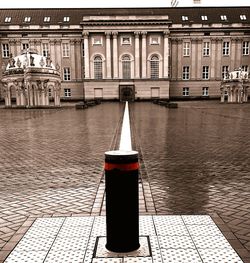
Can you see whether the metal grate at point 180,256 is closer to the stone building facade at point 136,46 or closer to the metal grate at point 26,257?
the metal grate at point 26,257

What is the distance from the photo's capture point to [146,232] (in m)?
4.10

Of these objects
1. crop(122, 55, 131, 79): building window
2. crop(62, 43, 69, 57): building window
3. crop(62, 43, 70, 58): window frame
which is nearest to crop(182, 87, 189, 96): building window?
crop(122, 55, 131, 79): building window

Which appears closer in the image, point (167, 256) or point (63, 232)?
point (167, 256)

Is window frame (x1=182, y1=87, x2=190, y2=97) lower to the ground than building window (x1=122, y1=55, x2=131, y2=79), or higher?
lower

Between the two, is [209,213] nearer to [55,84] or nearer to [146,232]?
Answer: [146,232]

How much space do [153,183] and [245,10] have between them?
75.7m

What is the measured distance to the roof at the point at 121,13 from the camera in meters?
68.9

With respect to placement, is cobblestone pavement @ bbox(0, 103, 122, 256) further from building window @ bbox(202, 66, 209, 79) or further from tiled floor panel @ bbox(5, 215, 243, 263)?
building window @ bbox(202, 66, 209, 79)

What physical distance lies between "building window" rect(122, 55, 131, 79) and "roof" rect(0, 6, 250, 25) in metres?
11.1

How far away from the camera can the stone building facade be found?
6444cm

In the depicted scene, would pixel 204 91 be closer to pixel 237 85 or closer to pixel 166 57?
pixel 166 57

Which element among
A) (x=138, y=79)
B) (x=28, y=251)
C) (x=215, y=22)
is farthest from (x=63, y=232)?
(x=215, y=22)

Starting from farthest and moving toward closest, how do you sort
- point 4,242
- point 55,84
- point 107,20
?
1. point 107,20
2. point 55,84
3. point 4,242

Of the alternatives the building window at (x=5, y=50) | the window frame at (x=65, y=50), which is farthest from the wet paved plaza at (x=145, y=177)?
the building window at (x=5, y=50)
